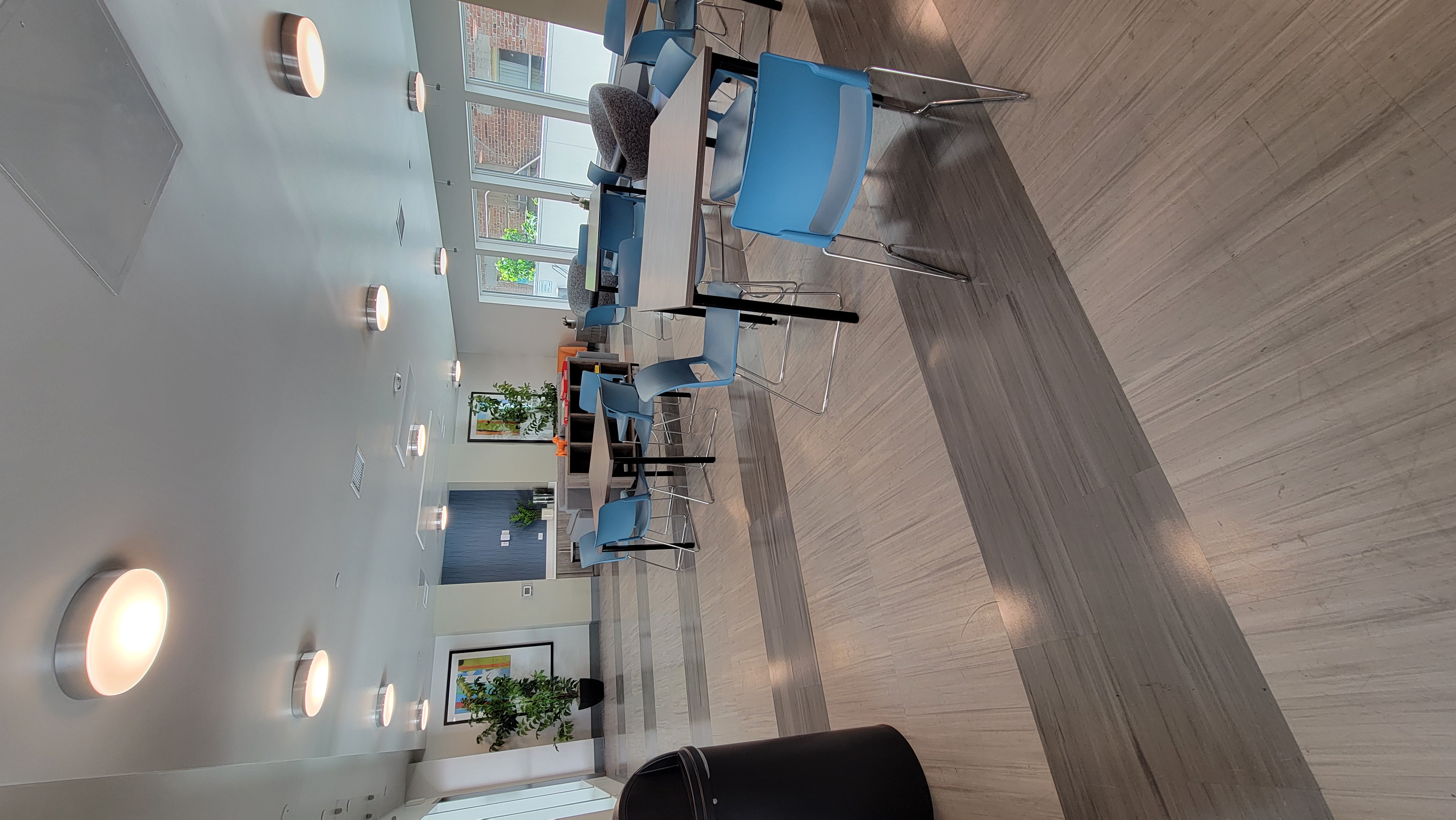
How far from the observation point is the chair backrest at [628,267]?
3.73 m

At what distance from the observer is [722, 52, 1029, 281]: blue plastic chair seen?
1.78 metres

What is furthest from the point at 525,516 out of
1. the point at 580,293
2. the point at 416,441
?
the point at 580,293

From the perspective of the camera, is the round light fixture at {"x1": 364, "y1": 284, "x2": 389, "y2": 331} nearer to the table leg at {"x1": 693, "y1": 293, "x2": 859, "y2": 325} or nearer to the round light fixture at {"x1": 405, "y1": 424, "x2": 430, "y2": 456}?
the round light fixture at {"x1": 405, "y1": 424, "x2": 430, "y2": 456}

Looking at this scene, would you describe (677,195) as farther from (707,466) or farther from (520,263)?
(520,263)

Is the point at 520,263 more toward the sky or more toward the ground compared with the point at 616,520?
more toward the sky

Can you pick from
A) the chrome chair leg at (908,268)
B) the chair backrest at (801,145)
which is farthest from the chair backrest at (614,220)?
A: the chair backrest at (801,145)

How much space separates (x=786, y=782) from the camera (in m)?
1.51

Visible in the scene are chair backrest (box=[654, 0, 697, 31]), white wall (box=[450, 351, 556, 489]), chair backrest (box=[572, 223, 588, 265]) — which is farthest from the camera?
white wall (box=[450, 351, 556, 489])

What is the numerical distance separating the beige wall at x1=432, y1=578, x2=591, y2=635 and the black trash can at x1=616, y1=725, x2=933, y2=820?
259 inches

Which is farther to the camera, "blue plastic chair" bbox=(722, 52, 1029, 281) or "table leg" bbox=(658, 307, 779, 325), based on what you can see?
"table leg" bbox=(658, 307, 779, 325)

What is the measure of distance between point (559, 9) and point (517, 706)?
7486 millimetres

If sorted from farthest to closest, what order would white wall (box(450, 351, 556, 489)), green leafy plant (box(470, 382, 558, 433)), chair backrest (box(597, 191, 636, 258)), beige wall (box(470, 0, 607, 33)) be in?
1. green leafy plant (box(470, 382, 558, 433))
2. white wall (box(450, 351, 556, 489))
3. beige wall (box(470, 0, 607, 33))
4. chair backrest (box(597, 191, 636, 258))

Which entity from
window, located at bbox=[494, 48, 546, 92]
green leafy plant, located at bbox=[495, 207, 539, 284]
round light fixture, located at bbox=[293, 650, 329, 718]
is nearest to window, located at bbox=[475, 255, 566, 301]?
green leafy plant, located at bbox=[495, 207, 539, 284]

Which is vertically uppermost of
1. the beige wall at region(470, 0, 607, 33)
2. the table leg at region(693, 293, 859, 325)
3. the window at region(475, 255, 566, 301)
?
the window at region(475, 255, 566, 301)
